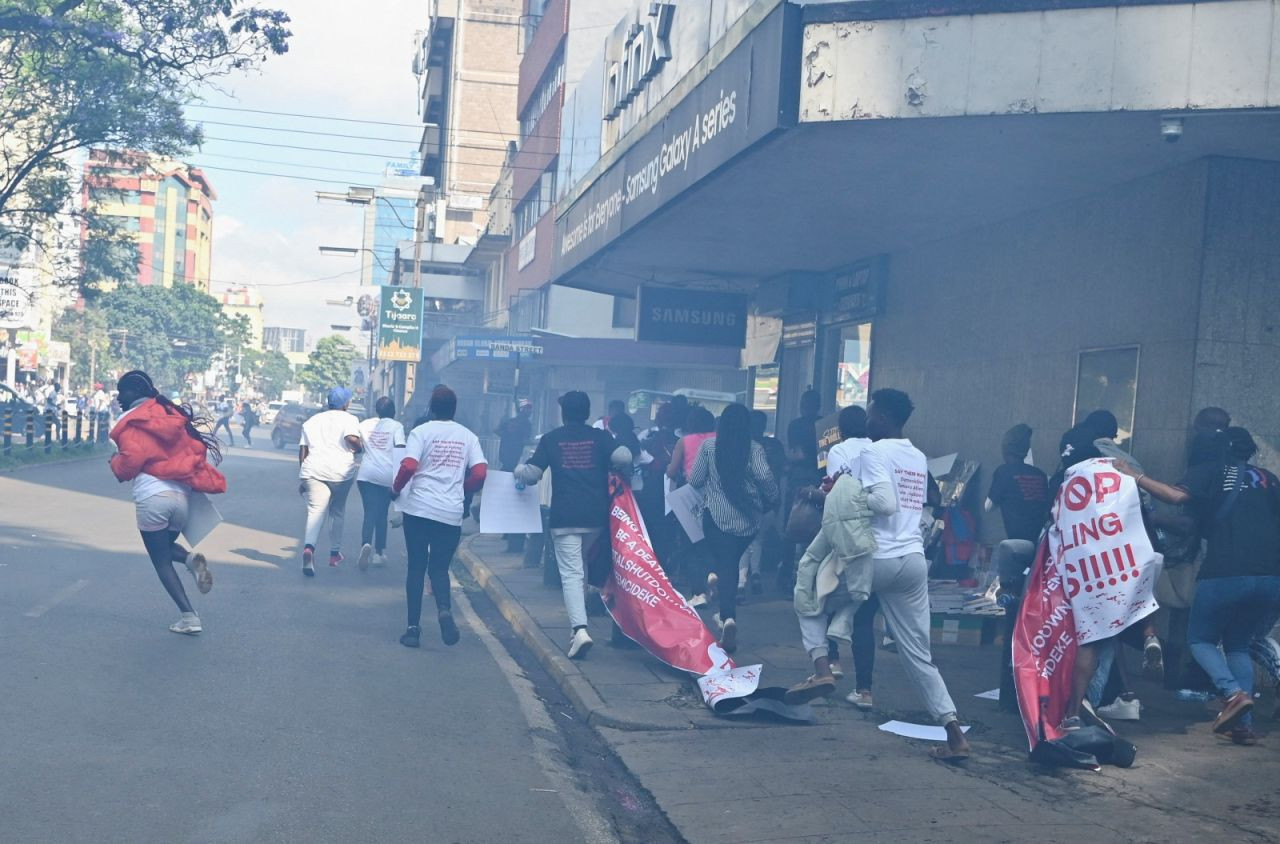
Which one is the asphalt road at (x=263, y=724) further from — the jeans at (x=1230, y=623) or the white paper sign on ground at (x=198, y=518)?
the jeans at (x=1230, y=623)

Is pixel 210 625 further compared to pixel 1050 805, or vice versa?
pixel 210 625

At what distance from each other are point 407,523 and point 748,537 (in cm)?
242

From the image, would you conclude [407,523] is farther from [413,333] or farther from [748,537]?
[413,333]

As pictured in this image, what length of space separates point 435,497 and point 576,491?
103 centimetres

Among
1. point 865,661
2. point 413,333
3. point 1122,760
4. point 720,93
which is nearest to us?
point 1122,760

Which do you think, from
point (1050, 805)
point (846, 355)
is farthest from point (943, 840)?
point (846, 355)

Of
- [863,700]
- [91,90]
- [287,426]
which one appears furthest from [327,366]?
[863,700]

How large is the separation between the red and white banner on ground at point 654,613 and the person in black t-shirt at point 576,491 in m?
0.13

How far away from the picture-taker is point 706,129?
10.3 meters

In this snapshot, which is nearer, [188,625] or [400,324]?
[188,625]

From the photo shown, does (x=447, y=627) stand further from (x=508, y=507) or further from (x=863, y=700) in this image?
(x=863, y=700)

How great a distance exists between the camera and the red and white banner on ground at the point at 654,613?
7.62 meters

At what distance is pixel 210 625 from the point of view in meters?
9.13

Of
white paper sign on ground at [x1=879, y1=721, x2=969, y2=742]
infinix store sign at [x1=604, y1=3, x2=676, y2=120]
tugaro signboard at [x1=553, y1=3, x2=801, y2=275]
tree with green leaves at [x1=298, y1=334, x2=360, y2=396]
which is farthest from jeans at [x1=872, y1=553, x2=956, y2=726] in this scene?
tree with green leaves at [x1=298, y1=334, x2=360, y2=396]
